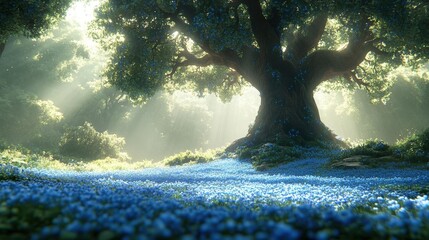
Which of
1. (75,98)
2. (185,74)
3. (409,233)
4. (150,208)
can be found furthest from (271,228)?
(75,98)

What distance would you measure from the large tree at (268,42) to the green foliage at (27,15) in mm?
4320

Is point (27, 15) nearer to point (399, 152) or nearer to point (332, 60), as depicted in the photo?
point (399, 152)

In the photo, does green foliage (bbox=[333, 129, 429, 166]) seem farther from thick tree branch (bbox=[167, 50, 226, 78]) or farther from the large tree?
thick tree branch (bbox=[167, 50, 226, 78])

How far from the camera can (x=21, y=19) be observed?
17.0 metres

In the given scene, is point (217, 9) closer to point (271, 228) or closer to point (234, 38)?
point (234, 38)

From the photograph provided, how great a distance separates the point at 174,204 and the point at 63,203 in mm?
1221

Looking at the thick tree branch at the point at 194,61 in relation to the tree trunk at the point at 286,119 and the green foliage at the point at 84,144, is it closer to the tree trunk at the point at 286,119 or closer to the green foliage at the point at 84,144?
the tree trunk at the point at 286,119

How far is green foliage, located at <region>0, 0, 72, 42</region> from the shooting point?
1596cm

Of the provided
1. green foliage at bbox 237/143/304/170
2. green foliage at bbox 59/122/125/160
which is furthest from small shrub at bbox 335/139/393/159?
green foliage at bbox 59/122/125/160

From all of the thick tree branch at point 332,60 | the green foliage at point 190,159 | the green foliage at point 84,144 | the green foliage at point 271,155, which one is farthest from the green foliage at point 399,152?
the green foliage at point 84,144

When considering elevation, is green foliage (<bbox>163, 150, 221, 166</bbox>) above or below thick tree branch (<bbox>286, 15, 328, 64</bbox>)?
below

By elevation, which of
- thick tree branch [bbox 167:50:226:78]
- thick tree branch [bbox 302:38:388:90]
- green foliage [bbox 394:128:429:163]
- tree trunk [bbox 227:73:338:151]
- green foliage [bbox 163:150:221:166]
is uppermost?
thick tree branch [bbox 167:50:226:78]

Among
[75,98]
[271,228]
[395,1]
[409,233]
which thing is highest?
[75,98]

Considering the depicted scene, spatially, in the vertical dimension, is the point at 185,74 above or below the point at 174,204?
above
